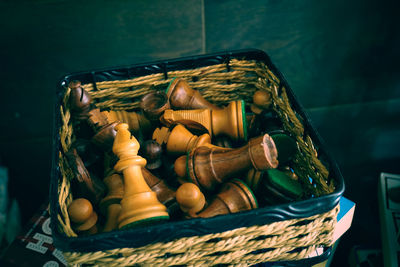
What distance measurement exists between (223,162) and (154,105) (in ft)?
0.69

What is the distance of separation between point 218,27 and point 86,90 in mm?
565

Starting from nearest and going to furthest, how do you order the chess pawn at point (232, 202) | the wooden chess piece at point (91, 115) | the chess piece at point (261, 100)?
the chess pawn at point (232, 202) < the wooden chess piece at point (91, 115) < the chess piece at point (261, 100)

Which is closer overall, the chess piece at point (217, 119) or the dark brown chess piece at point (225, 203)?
the dark brown chess piece at point (225, 203)

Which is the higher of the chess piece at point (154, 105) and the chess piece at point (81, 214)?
the chess piece at point (154, 105)

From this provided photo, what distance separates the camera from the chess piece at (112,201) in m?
0.59

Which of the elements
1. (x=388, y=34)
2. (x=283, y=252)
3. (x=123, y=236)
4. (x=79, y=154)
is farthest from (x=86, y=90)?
(x=388, y=34)

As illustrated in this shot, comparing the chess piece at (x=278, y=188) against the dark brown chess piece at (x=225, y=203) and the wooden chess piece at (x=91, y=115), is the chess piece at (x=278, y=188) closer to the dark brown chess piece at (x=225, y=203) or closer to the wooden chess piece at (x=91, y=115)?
the dark brown chess piece at (x=225, y=203)

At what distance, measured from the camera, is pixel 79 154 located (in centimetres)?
67

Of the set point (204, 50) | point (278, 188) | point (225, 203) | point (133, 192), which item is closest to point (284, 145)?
point (278, 188)

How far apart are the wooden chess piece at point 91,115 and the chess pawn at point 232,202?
0.25 meters

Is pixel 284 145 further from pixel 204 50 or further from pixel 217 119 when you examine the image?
pixel 204 50

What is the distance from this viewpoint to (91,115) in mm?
704

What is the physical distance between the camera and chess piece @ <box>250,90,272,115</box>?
77 cm

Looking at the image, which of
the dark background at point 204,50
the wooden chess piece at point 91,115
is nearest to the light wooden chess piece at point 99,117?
the wooden chess piece at point 91,115
